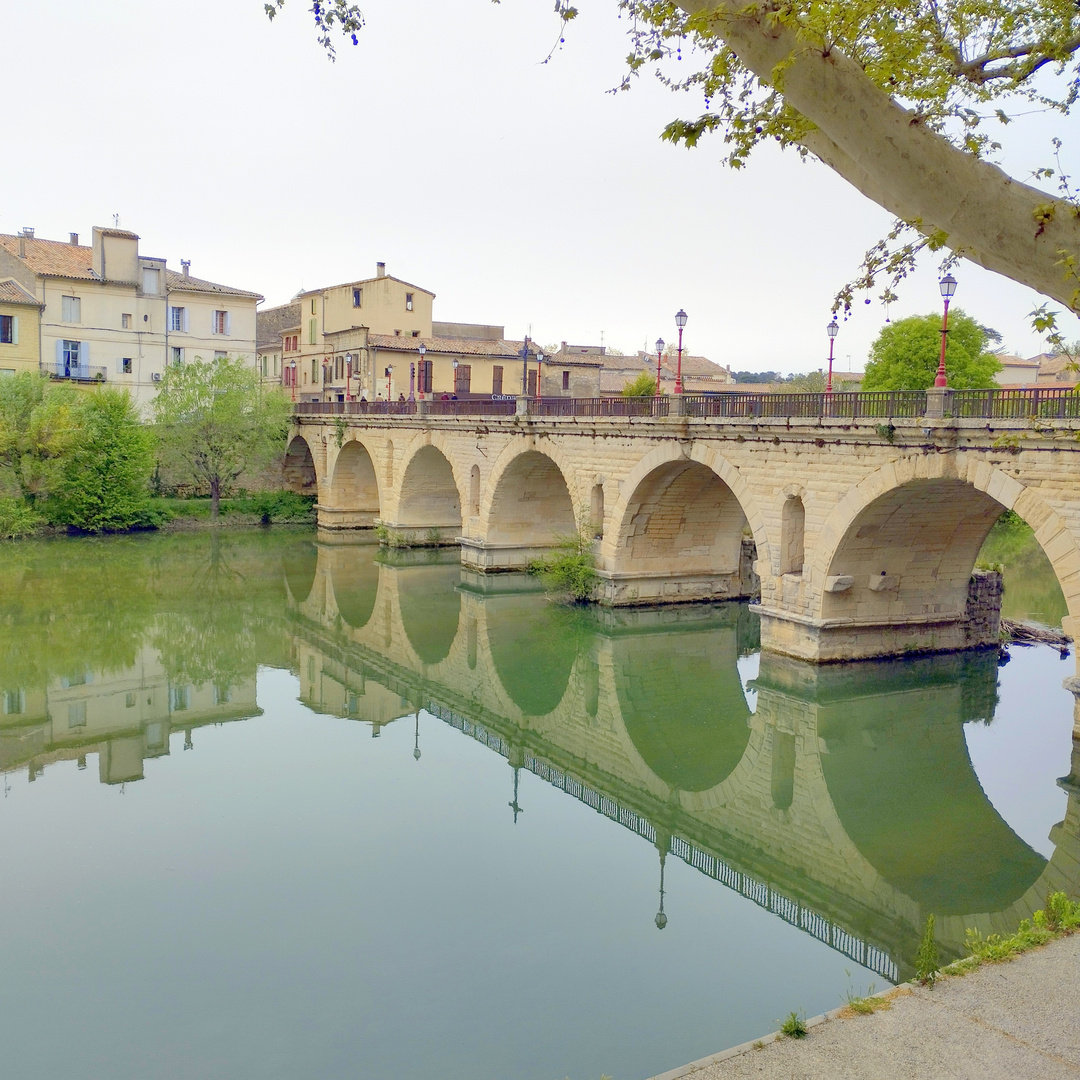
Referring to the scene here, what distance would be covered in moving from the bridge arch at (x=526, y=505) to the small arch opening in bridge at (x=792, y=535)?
35.0 feet

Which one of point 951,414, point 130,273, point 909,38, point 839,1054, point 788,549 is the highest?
point 130,273

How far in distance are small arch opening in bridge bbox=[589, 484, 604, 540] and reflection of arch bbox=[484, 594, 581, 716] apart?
214cm

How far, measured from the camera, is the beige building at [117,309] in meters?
43.3

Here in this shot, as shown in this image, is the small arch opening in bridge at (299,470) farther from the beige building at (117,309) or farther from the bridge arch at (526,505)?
the bridge arch at (526,505)

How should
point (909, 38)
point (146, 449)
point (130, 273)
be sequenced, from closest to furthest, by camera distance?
point (909, 38) → point (146, 449) → point (130, 273)

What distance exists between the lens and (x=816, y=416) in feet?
63.5

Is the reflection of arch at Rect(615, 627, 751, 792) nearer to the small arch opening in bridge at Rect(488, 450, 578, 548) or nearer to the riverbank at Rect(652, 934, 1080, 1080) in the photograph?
the riverbank at Rect(652, 934, 1080, 1080)

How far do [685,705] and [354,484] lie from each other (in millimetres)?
25495

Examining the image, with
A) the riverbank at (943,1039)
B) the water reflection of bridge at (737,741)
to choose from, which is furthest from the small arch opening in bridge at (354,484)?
the riverbank at (943,1039)

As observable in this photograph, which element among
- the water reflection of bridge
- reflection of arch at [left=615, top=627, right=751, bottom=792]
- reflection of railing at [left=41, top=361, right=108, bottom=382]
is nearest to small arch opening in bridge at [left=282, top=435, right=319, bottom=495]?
reflection of railing at [left=41, top=361, right=108, bottom=382]

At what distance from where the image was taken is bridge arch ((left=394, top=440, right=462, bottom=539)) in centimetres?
3650

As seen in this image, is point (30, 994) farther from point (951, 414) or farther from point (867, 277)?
point (951, 414)

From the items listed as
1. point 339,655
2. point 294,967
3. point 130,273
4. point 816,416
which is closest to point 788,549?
point 816,416

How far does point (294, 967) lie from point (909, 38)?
8.69 metres
